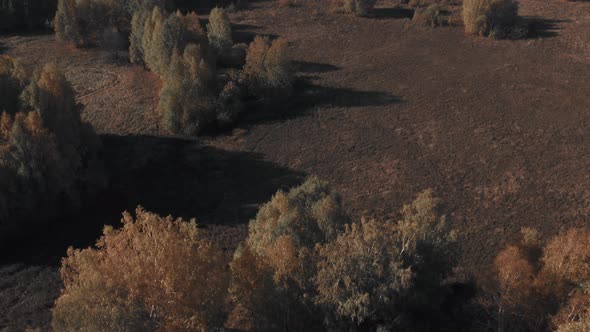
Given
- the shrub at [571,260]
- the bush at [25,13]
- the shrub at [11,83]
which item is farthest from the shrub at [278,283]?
the bush at [25,13]

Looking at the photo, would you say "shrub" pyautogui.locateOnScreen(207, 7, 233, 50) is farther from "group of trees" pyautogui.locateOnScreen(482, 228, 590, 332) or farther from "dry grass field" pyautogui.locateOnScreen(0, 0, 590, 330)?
"group of trees" pyautogui.locateOnScreen(482, 228, 590, 332)

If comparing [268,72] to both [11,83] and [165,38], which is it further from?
[11,83]

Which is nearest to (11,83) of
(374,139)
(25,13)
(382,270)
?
(374,139)

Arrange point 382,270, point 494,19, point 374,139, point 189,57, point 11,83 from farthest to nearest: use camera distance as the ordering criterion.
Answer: point 494,19, point 189,57, point 374,139, point 11,83, point 382,270

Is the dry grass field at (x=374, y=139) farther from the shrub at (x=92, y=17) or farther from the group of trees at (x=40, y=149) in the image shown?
the shrub at (x=92, y=17)

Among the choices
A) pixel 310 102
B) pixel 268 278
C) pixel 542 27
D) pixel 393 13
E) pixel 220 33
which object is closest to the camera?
pixel 268 278

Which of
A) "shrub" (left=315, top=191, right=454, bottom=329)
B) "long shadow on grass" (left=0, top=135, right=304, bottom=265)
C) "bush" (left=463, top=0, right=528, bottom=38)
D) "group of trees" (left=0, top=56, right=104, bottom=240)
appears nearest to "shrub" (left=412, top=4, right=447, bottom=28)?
"bush" (left=463, top=0, right=528, bottom=38)

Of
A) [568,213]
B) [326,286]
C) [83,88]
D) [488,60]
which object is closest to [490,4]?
[488,60]
